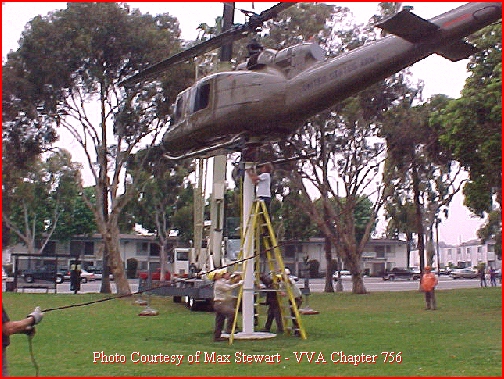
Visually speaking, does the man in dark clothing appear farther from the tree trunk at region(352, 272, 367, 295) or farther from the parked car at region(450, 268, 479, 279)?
the parked car at region(450, 268, 479, 279)

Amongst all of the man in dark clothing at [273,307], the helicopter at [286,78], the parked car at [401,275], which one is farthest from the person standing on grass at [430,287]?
the parked car at [401,275]

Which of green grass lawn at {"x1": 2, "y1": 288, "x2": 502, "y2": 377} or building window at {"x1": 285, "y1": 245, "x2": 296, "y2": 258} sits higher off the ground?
building window at {"x1": 285, "y1": 245, "x2": 296, "y2": 258}

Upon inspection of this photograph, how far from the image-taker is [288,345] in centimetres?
1180

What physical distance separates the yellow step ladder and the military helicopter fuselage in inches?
63.1

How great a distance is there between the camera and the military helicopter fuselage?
9492mm

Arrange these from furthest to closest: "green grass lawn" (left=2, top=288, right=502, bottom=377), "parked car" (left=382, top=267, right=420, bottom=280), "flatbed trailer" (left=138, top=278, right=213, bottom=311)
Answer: "parked car" (left=382, top=267, right=420, bottom=280) < "flatbed trailer" (left=138, top=278, right=213, bottom=311) < "green grass lawn" (left=2, top=288, right=502, bottom=377)

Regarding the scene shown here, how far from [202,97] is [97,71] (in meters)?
16.3

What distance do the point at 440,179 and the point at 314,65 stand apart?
28.0 metres

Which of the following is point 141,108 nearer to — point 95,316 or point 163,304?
point 163,304

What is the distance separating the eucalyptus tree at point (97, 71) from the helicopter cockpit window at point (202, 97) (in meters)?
15.5

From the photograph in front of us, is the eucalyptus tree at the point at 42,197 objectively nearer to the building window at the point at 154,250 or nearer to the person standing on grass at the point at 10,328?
the building window at the point at 154,250

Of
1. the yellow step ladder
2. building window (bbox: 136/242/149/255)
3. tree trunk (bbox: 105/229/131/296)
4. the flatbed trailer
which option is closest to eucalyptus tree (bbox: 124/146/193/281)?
tree trunk (bbox: 105/229/131/296)

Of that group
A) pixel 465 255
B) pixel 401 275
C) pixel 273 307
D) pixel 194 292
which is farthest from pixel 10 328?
pixel 465 255

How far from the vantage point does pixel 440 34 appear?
9578mm
